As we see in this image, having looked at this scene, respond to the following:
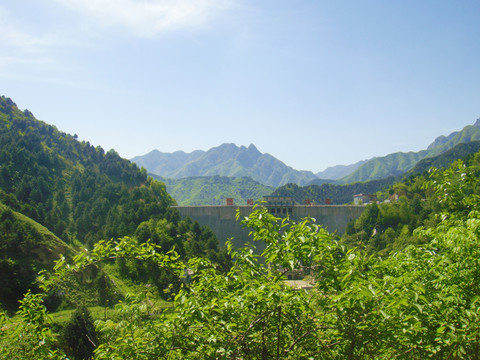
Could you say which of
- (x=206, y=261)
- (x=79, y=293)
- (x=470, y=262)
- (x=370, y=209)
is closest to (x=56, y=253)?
(x=79, y=293)

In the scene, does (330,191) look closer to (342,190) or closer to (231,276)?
(342,190)

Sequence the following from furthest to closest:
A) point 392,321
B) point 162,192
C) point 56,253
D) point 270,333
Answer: point 162,192 < point 56,253 < point 270,333 < point 392,321

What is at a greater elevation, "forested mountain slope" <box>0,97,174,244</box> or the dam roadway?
"forested mountain slope" <box>0,97,174,244</box>

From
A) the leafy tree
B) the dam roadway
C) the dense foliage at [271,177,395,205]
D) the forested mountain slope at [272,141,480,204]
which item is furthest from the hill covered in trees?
the forested mountain slope at [272,141,480,204]

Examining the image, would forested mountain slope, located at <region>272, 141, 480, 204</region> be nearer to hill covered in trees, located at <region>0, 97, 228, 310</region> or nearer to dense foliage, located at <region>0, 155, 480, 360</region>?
hill covered in trees, located at <region>0, 97, 228, 310</region>

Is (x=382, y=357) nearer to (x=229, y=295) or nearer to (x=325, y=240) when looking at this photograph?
(x=325, y=240)

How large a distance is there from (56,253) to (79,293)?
673 cm

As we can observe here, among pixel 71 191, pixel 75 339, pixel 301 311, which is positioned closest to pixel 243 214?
pixel 71 191

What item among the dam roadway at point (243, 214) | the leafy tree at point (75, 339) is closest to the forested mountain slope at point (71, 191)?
the dam roadway at point (243, 214)

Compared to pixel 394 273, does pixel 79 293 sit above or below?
below

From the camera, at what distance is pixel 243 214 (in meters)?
64.3

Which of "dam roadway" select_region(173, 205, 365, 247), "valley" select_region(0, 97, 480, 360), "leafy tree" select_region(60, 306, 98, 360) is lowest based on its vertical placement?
"leafy tree" select_region(60, 306, 98, 360)

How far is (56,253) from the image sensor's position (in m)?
41.2

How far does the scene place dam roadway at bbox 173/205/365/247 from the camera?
64550 millimetres
